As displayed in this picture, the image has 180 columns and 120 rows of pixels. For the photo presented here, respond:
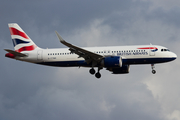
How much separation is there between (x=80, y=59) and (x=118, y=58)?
6557 mm

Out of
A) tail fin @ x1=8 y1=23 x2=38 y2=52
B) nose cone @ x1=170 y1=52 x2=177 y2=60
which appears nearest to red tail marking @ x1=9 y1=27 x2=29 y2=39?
tail fin @ x1=8 y1=23 x2=38 y2=52

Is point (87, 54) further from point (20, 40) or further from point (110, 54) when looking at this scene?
point (20, 40)

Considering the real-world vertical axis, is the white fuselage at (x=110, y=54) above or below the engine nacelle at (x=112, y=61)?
above

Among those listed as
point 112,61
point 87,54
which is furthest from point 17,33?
point 112,61

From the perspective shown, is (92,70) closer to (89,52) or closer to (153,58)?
(89,52)

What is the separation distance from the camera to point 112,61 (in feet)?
173

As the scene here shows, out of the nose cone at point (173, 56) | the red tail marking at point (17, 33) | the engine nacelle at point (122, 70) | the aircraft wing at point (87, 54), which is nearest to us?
the aircraft wing at point (87, 54)

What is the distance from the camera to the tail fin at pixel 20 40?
6047 cm

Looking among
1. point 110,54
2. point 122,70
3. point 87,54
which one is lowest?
point 122,70

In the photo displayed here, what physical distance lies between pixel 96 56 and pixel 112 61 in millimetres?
2517

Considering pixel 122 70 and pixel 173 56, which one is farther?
pixel 122 70

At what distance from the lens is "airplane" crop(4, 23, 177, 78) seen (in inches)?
2088

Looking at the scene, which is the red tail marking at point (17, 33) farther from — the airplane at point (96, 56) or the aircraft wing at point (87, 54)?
the aircraft wing at point (87, 54)

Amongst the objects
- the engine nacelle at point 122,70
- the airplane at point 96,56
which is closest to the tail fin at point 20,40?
the airplane at point 96,56
